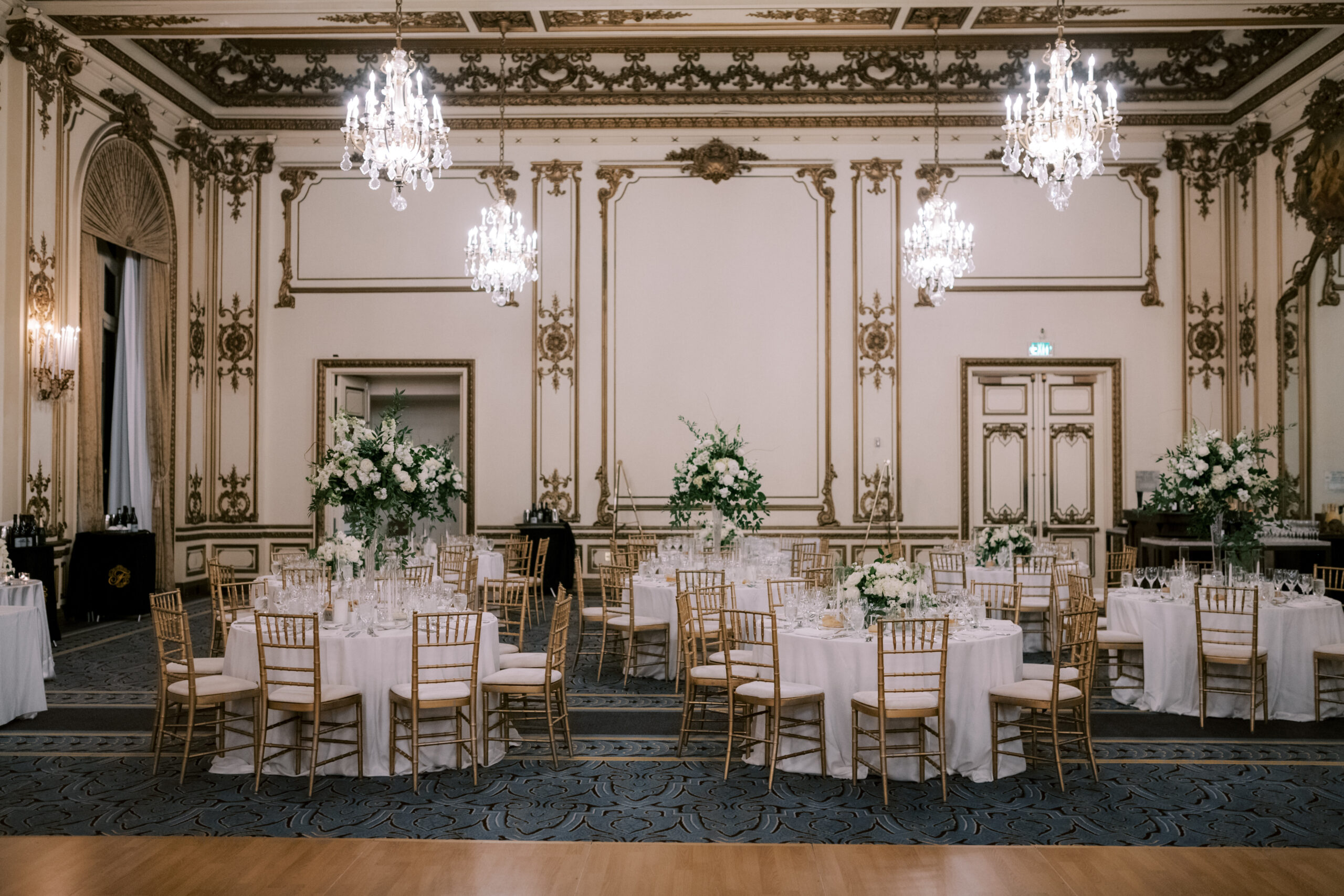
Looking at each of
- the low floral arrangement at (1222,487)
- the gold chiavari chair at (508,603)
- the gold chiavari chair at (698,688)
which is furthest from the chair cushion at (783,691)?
the gold chiavari chair at (508,603)

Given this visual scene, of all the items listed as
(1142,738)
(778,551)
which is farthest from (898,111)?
(1142,738)

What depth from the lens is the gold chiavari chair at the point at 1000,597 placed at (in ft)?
22.1

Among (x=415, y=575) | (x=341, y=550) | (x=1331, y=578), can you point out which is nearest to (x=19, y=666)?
(x=341, y=550)

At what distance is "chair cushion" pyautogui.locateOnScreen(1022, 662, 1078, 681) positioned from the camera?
5141 mm

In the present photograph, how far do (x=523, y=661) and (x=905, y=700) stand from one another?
7.21 feet

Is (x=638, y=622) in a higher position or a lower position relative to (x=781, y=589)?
lower

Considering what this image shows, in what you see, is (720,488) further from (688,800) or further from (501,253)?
(688,800)

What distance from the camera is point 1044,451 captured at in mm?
12055

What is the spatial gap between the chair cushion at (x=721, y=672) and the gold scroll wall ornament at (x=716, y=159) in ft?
25.1

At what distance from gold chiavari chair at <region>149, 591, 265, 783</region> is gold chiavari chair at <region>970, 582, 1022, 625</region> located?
4.56 meters

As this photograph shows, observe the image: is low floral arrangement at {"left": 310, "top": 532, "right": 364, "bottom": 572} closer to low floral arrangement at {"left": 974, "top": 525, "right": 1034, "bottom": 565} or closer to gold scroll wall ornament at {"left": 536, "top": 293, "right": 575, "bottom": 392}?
low floral arrangement at {"left": 974, "top": 525, "right": 1034, "bottom": 565}

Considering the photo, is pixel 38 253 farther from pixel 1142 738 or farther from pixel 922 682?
pixel 1142 738

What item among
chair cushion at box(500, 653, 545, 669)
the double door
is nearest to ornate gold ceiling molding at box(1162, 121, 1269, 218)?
the double door

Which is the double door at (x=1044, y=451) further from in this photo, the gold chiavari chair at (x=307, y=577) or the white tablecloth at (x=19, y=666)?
the white tablecloth at (x=19, y=666)
